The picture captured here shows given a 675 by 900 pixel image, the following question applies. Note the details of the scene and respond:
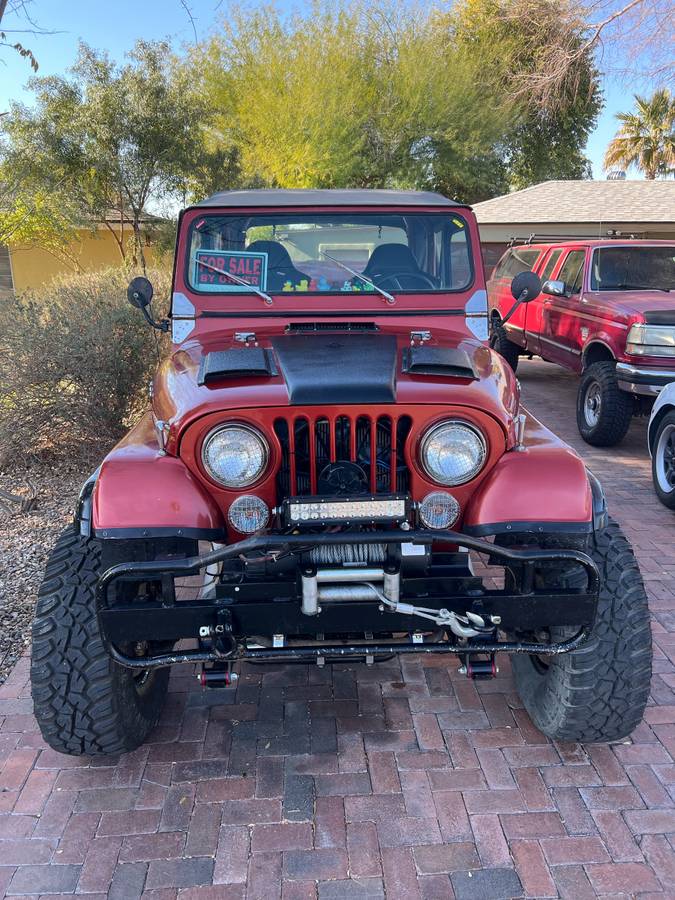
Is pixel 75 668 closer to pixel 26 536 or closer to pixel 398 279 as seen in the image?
pixel 398 279

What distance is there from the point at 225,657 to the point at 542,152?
26896 millimetres

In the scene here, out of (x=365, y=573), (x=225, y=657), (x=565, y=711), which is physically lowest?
(x=565, y=711)

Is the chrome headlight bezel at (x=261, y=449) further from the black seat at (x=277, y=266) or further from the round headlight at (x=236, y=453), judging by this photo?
the black seat at (x=277, y=266)

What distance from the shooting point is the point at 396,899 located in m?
2.01

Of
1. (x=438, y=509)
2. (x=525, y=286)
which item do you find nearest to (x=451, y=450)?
(x=438, y=509)

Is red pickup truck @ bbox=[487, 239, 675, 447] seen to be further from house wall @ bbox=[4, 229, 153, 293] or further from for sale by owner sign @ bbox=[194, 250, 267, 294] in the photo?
house wall @ bbox=[4, 229, 153, 293]

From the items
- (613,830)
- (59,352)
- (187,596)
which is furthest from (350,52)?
(613,830)

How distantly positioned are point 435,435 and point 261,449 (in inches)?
22.4

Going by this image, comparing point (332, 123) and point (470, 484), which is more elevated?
point (332, 123)

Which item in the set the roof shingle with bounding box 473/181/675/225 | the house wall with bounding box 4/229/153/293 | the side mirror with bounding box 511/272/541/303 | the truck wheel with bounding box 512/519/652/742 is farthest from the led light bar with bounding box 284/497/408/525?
the house wall with bounding box 4/229/153/293

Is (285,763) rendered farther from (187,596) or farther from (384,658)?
(187,596)

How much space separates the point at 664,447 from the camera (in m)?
5.15

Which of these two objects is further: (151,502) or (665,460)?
(665,460)

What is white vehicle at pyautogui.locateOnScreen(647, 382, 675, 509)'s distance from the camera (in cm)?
506
